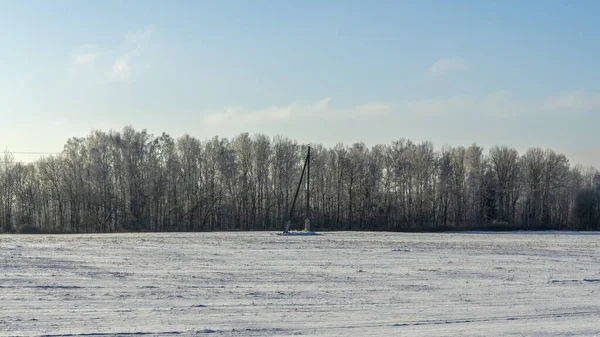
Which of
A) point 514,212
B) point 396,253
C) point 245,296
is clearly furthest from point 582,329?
point 514,212

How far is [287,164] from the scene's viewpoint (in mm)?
77062

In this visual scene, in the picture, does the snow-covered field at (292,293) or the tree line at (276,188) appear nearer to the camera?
the snow-covered field at (292,293)

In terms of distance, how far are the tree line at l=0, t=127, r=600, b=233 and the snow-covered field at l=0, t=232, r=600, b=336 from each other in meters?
42.1

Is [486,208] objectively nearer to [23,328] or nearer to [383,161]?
[383,161]

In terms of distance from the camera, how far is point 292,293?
1508 centimetres

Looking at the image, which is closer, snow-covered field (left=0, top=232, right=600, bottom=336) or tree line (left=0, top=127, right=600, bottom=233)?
snow-covered field (left=0, top=232, right=600, bottom=336)

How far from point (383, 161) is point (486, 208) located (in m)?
15.8

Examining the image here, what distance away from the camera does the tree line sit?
7162 cm

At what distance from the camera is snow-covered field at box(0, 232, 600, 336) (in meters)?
11.4

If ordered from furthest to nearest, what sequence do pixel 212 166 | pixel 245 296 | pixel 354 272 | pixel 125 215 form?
pixel 212 166 < pixel 125 215 < pixel 354 272 < pixel 245 296

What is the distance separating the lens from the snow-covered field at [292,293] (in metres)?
11.4

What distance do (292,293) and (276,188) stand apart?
204 ft

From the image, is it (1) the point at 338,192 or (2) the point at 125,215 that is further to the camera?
(1) the point at 338,192

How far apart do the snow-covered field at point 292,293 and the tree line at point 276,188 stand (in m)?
42.1
